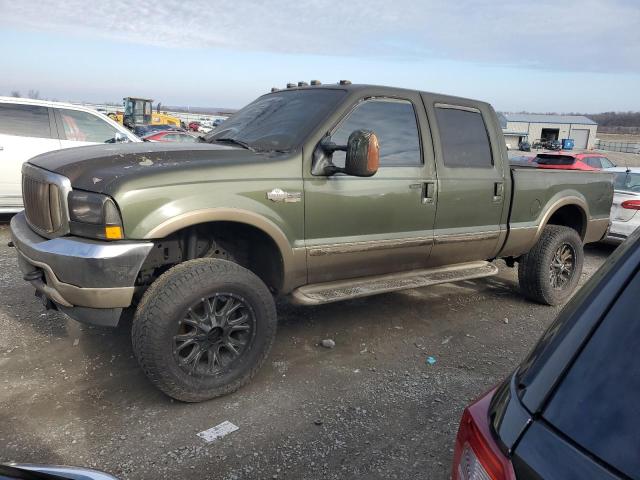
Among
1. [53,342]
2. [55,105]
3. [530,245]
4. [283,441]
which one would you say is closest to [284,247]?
[283,441]

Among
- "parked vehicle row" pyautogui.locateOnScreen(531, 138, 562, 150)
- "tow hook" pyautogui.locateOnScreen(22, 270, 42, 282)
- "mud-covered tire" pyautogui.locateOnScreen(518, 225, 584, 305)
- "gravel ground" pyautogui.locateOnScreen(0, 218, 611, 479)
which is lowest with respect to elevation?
"parked vehicle row" pyautogui.locateOnScreen(531, 138, 562, 150)

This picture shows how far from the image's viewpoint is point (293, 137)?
149 inches

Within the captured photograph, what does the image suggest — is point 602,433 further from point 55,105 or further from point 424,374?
point 55,105

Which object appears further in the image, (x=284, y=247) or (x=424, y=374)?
(x=424, y=374)

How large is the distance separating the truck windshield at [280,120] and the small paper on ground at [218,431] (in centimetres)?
186

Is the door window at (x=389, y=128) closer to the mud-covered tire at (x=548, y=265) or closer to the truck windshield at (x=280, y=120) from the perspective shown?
the truck windshield at (x=280, y=120)

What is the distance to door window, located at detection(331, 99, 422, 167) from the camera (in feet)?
12.9

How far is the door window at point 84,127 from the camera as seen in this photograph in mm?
7879

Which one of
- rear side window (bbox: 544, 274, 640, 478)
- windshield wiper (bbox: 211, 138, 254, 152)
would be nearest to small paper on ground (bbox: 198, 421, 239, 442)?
windshield wiper (bbox: 211, 138, 254, 152)

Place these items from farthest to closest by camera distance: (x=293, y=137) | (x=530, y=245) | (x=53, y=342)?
(x=530, y=245) < (x=53, y=342) < (x=293, y=137)

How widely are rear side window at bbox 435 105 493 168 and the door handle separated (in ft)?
0.62

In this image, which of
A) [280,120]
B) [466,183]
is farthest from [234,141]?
[466,183]

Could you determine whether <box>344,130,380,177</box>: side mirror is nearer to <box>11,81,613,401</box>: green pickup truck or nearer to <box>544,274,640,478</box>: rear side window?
<box>11,81,613,401</box>: green pickup truck

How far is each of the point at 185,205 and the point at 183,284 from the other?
1.55 ft
